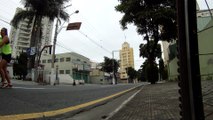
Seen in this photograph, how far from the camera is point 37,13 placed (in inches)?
1262

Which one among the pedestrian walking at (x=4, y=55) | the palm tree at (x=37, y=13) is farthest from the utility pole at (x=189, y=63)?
the palm tree at (x=37, y=13)

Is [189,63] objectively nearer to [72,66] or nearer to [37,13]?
[37,13]

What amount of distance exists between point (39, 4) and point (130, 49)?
254ft

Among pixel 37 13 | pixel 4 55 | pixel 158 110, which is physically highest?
pixel 37 13

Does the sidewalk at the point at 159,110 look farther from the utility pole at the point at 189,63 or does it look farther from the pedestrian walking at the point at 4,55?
the pedestrian walking at the point at 4,55

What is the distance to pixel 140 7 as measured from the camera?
24984 mm

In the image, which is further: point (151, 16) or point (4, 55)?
point (151, 16)

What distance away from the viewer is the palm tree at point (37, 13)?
3136cm

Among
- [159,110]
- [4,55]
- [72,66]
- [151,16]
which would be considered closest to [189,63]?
[159,110]

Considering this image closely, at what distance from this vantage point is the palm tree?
31362mm

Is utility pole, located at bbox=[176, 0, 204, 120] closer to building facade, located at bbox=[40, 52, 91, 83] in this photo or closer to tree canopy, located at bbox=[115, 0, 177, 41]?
tree canopy, located at bbox=[115, 0, 177, 41]

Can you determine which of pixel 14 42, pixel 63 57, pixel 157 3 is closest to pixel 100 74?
pixel 63 57

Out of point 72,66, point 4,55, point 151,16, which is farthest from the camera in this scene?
point 72,66

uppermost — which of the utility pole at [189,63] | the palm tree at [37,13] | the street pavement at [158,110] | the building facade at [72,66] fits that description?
the palm tree at [37,13]
